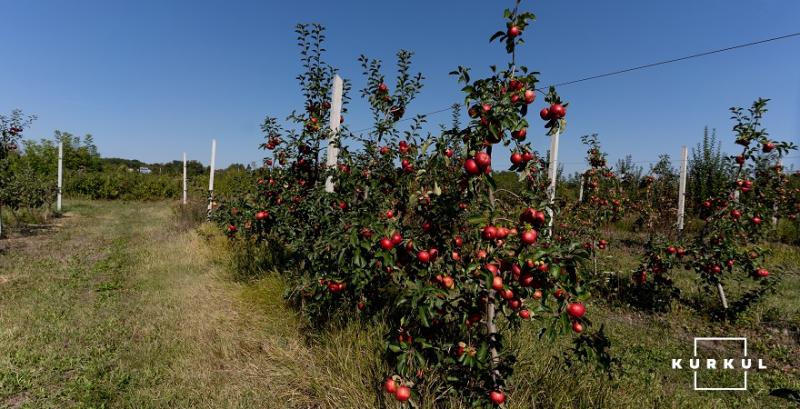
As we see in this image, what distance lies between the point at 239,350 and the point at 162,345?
2.43 feet

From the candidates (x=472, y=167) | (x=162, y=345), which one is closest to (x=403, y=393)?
(x=472, y=167)

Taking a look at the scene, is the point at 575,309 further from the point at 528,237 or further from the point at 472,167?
the point at 472,167

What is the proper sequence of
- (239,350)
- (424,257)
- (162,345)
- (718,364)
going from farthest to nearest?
(718,364) < (162,345) < (239,350) < (424,257)

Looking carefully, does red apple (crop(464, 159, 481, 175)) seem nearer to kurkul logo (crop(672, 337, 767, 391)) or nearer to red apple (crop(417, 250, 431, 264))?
red apple (crop(417, 250, 431, 264))

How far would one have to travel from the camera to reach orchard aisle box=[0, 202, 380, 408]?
2.60 meters

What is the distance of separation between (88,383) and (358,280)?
2.03 meters

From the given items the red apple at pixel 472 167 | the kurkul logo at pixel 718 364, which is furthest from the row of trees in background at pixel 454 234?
the kurkul logo at pixel 718 364

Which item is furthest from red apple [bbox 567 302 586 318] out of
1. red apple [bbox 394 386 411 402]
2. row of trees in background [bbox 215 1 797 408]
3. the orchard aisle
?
the orchard aisle

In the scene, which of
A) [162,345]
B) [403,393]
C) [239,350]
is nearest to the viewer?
[403,393]

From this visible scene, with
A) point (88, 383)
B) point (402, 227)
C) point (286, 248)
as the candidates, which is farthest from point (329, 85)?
point (88, 383)

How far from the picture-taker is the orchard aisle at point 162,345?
2602 mm

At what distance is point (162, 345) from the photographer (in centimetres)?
336

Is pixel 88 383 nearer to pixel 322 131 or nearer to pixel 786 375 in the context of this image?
pixel 322 131

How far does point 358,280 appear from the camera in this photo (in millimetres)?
2596
